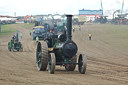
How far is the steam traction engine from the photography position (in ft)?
38.4

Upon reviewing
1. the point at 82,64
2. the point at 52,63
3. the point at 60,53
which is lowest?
the point at 82,64

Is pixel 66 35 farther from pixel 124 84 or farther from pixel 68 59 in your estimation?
pixel 124 84

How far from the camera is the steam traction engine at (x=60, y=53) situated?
11695 millimetres

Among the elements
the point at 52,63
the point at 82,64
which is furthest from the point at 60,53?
the point at 82,64

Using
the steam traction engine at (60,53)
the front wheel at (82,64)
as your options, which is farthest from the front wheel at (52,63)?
the front wheel at (82,64)

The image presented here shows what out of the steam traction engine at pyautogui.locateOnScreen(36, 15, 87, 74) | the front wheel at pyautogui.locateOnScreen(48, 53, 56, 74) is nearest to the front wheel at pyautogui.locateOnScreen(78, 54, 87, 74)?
the steam traction engine at pyautogui.locateOnScreen(36, 15, 87, 74)

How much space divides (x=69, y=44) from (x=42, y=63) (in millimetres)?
1380

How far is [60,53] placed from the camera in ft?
39.9

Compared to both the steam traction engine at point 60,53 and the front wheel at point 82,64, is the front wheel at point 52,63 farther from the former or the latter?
the front wheel at point 82,64

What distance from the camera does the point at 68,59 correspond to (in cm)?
1215

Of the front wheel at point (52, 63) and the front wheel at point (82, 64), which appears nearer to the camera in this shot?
the front wheel at point (52, 63)

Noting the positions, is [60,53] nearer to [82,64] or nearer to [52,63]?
[52,63]

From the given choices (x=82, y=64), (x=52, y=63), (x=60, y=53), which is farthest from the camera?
(x=60, y=53)

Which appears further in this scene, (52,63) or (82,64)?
(82,64)
